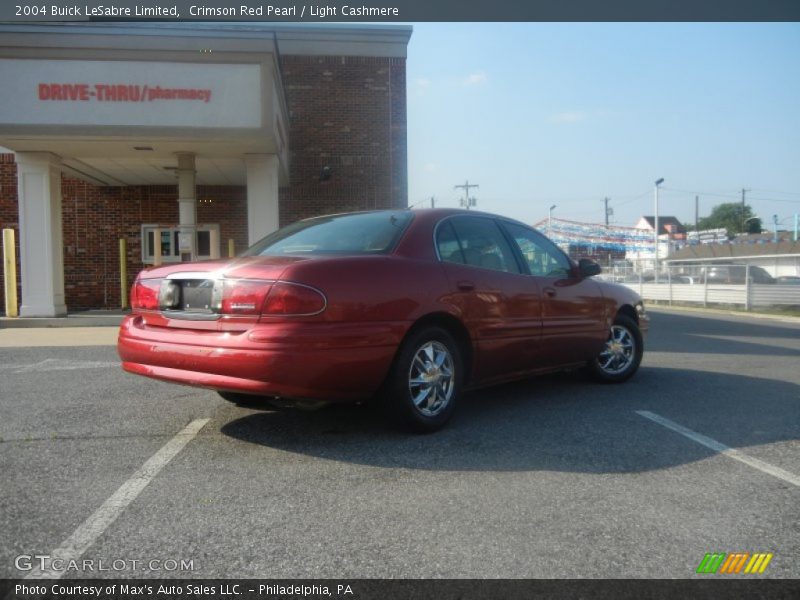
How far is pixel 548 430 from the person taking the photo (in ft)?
14.7

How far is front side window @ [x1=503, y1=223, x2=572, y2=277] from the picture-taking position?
17.7 ft

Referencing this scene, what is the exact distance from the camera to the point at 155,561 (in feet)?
8.23

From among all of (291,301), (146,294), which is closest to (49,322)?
(146,294)

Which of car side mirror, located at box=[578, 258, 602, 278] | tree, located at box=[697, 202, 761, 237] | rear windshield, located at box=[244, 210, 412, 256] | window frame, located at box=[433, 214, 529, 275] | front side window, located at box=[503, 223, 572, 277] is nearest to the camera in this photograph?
→ rear windshield, located at box=[244, 210, 412, 256]

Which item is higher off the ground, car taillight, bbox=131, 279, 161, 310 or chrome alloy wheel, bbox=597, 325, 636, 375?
car taillight, bbox=131, 279, 161, 310

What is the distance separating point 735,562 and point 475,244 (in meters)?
2.86

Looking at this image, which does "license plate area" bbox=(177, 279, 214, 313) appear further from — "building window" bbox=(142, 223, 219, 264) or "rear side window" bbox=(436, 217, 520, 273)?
"building window" bbox=(142, 223, 219, 264)

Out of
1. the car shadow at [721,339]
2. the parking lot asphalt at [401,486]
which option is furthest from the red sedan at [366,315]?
the car shadow at [721,339]

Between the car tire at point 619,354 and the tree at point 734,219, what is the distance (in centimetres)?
10296

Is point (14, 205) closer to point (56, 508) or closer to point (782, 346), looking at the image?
point (56, 508)

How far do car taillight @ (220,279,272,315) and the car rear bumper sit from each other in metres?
0.12

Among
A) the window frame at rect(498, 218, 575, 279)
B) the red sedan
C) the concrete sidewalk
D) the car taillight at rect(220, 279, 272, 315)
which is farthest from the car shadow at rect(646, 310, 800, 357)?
the concrete sidewalk

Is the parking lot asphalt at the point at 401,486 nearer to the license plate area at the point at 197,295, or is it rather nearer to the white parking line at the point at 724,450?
the white parking line at the point at 724,450

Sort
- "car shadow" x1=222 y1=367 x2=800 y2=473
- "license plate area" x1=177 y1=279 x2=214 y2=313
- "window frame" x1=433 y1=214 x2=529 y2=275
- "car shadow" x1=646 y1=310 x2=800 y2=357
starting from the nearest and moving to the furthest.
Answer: "car shadow" x1=222 y1=367 x2=800 y2=473
"license plate area" x1=177 y1=279 x2=214 y2=313
"window frame" x1=433 y1=214 x2=529 y2=275
"car shadow" x1=646 y1=310 x2=800 y2=357
